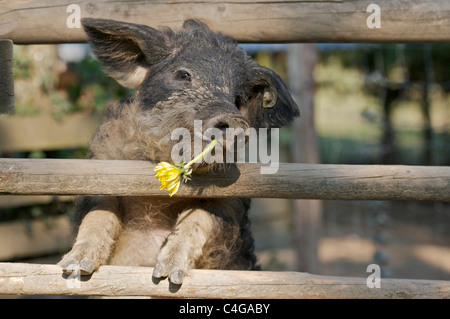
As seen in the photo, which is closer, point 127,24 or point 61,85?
point 127,24

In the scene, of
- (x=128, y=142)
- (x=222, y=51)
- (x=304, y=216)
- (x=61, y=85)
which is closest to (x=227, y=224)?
(x=128, y=142)

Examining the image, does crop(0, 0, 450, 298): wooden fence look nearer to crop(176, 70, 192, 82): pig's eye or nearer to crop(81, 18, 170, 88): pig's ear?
crop(81, 18, 170, 88): pig's ear

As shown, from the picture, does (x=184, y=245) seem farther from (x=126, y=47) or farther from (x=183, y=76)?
(x=126, y=47)

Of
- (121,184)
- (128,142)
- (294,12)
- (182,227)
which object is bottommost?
(182,227)

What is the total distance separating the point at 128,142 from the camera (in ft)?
11.1

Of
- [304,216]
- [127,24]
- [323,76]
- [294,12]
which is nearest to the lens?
[127,24]

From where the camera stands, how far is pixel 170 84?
3.15 metres

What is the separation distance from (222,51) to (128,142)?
824mm

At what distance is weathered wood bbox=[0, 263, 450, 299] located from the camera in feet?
8.71

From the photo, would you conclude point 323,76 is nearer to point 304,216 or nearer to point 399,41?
point 304,216

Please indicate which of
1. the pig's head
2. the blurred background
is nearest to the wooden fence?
the pig's head

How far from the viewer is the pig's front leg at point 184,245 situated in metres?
2.73

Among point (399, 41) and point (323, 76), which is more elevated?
point (323, 76)

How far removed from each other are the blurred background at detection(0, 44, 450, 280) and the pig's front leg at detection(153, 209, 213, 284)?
1287mm
